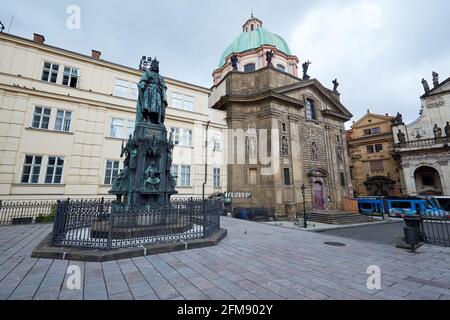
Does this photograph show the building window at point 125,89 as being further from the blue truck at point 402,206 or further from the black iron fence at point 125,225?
the blue truck at point 402,206

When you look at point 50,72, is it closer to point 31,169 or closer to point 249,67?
point 31,169

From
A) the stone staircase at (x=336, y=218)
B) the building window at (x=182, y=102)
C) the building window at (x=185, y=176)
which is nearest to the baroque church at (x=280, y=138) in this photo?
the stone staircase at (x=336, y=218)

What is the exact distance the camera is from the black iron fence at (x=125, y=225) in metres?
6.14

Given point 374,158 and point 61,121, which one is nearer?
point 61,121

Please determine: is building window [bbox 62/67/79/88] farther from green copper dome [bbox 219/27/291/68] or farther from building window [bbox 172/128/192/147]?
green copper dome [bbox 219/27/291/68]

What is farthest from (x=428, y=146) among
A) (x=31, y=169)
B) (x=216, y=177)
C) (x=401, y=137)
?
(x=31, y=169)

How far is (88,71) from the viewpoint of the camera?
1698 centimetres

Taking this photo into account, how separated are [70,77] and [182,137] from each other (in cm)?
1034

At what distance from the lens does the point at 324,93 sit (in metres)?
26.4

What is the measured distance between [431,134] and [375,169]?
877cm

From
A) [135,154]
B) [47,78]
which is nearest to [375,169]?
[135,154]

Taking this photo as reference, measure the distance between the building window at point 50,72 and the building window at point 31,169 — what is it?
249 inches

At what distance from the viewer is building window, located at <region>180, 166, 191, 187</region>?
19.7m
